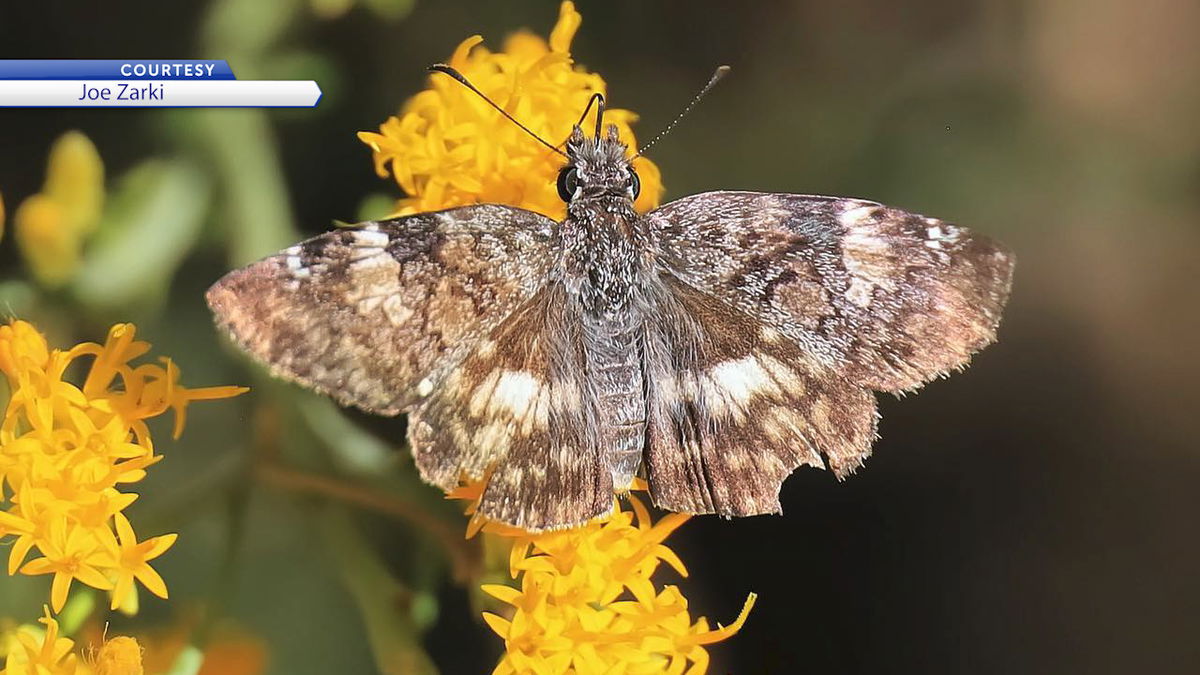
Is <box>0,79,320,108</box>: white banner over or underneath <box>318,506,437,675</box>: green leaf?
over

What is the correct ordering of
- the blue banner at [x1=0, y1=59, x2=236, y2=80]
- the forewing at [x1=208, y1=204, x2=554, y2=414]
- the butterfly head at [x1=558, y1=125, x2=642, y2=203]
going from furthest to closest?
the blue banner at [x1=0, y1=59, x2=236, y2=80], the butterfly head at [x1=558, y1=125, x2=642, y2=203], the forewing at [x1=208, y1=204, x2=554, y2=414]

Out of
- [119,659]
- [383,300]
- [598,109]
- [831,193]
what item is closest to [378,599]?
[119,659]

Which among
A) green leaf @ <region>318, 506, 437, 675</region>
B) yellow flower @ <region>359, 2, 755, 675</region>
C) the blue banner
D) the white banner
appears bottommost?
green leaf @ <region>318, 506, 437, 675</region>

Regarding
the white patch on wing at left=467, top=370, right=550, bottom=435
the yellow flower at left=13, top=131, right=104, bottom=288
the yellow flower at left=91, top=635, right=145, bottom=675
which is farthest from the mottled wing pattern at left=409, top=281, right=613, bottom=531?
the yellow flower at left=13, top=131, right=104, bottom=288

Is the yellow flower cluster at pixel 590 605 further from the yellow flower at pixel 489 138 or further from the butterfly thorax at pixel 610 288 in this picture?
the yellow flower at pixel 489 138

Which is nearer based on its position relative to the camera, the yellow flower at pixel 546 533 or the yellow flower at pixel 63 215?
the yellow flower at pixel 546 533

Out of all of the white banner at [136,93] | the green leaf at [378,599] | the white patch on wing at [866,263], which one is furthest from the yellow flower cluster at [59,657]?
the white patch on wing at [866,263]

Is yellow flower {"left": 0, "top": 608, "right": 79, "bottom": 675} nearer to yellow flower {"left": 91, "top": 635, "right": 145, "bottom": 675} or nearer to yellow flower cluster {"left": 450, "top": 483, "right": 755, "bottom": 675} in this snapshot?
yellow flower {"left": 91, "top": 635, "right": 145, "bottom": 675}
